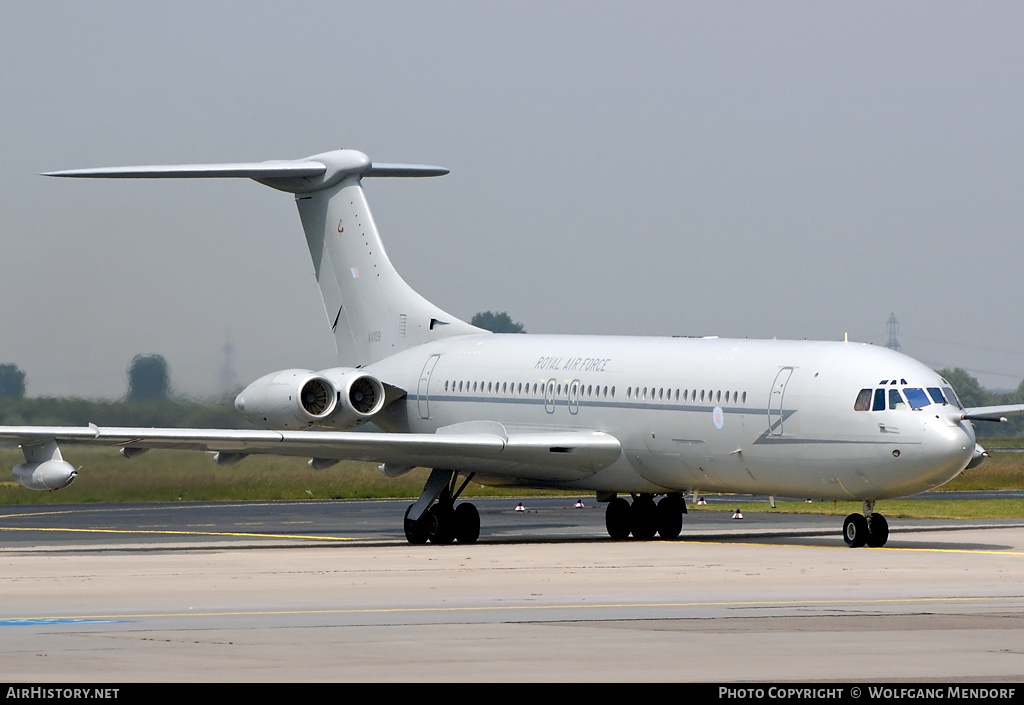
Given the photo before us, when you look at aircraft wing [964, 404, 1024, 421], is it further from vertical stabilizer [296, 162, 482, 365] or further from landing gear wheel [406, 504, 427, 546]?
vertical stabilizer [296, 162, 482, 365]

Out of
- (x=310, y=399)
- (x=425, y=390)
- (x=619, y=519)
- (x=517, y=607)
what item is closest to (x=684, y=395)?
(x=619, y=519)

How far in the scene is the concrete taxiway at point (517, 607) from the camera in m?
13.5

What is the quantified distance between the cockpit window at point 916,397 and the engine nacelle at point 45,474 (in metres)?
13.1

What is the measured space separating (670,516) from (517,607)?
15.1 m

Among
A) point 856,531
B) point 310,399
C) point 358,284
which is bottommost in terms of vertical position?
point 856,531

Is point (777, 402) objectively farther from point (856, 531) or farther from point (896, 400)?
point (856, 531)

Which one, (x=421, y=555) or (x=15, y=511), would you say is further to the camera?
(x=15, y=511)

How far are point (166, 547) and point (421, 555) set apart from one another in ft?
17.3

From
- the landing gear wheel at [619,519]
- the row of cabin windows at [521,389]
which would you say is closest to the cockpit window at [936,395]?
the row of cabin windows at [521,389]

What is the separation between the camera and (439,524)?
33.2 m

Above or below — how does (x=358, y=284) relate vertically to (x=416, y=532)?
above
